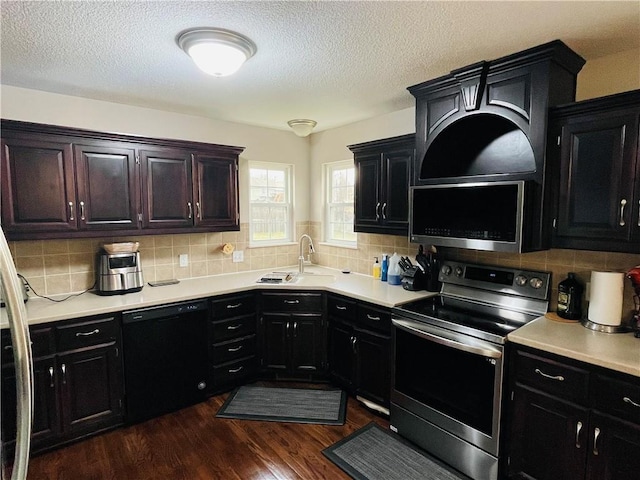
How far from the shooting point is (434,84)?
2479mm

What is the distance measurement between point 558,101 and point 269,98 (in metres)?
1.98

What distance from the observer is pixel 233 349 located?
3.15 meters

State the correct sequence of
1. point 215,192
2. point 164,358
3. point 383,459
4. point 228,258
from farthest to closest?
point 228,258, point 215,192, point 164,358, point 383,459

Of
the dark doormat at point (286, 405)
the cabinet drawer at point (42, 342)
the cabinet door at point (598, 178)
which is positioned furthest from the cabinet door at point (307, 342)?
the cabinet door at point (598, 178)

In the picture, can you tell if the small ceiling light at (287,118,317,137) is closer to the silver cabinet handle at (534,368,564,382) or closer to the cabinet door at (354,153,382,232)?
the cabinet door at (354,153,382,232)

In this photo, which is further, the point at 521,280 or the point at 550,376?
the point at 521,280

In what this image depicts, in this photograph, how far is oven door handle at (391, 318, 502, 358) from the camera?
2.05 m

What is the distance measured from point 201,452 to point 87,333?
1.10 m

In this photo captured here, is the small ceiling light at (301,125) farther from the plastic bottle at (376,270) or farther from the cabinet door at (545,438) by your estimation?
the cabinet door at (545,438)

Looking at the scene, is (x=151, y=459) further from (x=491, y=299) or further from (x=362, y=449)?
(x=491, y=299)

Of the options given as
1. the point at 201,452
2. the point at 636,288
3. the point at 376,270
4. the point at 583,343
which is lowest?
the point at 201,452

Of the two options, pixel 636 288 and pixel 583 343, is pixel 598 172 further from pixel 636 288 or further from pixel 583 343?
pixel 583 343

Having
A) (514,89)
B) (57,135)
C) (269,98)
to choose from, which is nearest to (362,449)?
(514,89)

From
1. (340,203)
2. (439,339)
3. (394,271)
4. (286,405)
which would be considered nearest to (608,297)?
(439,339)
